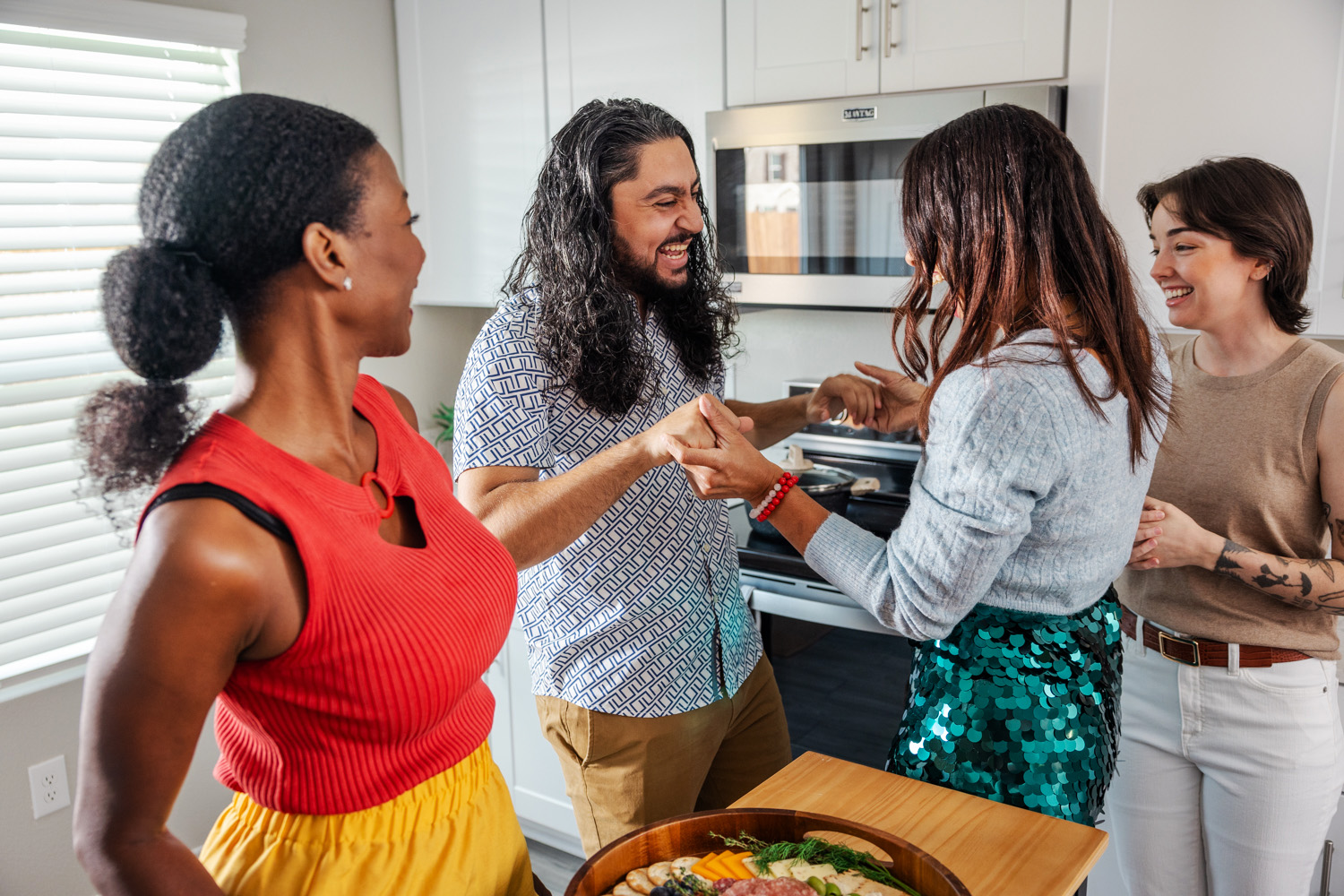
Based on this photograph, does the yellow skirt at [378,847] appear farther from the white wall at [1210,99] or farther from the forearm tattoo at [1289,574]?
the white wall at [1210,99]

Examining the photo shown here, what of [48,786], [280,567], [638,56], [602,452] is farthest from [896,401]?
[48,786]

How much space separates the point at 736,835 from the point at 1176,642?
89 cm

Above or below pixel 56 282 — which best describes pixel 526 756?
below

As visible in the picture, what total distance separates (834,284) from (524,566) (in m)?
1.24

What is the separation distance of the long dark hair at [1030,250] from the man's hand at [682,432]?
0.87 ft

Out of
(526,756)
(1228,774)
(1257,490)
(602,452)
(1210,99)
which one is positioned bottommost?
(526,756)

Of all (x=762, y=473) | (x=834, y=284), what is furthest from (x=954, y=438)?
(x=834, y=284)

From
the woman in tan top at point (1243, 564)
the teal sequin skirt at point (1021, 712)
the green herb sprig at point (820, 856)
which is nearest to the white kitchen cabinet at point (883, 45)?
the woman in tan top at point (1243, 564)

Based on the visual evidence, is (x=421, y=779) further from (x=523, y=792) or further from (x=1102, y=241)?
(x=523, y=792)

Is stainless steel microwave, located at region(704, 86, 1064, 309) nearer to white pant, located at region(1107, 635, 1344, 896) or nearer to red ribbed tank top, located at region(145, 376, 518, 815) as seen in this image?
white pant, located at region(1107, 635, 1344, 896)

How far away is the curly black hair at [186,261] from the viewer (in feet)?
2.49

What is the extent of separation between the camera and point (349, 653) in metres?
0.82

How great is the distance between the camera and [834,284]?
7.30 feet

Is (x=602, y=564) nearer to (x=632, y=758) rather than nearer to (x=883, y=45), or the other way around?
(x=632, y=758)
